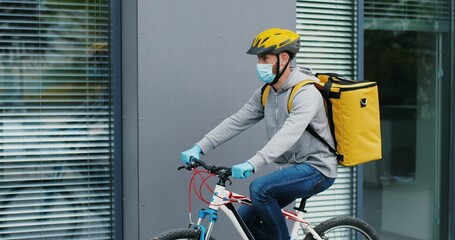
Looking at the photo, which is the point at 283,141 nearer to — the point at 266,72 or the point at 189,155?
the point at 266,72

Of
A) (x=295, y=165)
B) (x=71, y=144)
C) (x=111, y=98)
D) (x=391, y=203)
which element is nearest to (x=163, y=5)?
(x=111, y=98)

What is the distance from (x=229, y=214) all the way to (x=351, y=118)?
0.94 meters

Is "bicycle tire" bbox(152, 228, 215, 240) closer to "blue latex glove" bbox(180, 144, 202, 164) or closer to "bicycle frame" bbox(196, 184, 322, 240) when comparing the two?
"bicycle frame" bbox(196, 184, 322, 240)

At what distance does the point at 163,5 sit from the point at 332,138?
163cm

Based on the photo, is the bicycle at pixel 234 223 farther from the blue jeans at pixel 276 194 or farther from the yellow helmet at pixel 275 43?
the yellow helmet at pixel 275 43

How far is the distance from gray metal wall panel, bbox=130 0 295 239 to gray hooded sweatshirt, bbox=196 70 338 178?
82cm

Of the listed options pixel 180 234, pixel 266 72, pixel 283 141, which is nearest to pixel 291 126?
pixel 283 141

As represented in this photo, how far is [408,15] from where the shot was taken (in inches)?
297

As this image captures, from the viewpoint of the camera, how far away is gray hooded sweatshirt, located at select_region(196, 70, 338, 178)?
4812mm

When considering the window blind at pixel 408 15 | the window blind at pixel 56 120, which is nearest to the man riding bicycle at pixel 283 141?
the window blind at pixel 56 120

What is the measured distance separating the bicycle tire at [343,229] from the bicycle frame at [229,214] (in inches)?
3.2

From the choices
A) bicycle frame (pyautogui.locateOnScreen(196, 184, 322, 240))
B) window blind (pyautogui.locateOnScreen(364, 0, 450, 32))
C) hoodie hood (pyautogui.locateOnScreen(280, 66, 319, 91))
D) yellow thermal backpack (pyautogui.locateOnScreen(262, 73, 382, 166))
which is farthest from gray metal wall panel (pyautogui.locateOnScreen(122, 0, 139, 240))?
window blind (pyautogui.locateOnScreen(364, 0, 450, 32))

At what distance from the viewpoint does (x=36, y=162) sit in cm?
605

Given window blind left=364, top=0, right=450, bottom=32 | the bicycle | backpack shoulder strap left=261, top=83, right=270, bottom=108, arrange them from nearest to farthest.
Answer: the bicycle, backpack shoulder strap left=261, top=83, right=270, bottom=108, window blind left=364, top=0, right=450, bottom=32
